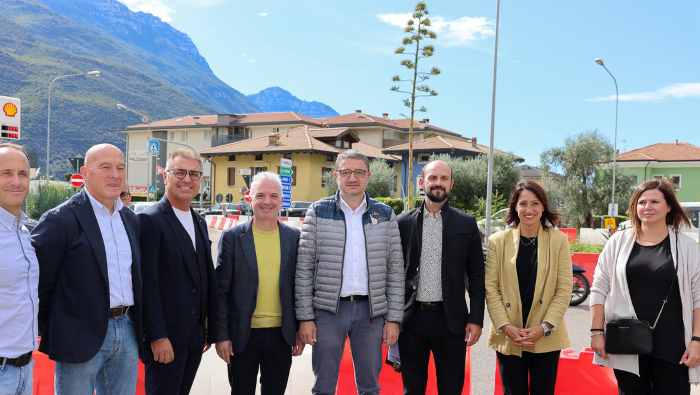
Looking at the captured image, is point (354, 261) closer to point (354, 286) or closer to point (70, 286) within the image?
point (354, 286)

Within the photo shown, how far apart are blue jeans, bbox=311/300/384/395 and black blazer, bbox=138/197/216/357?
86 centimetres

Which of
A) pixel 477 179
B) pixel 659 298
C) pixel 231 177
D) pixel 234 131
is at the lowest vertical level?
pixel 659 298

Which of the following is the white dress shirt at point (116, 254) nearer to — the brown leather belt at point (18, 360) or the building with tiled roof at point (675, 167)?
the brown leather belt at point (18, 360)

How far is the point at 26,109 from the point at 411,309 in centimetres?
12160

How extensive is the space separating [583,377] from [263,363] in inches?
92.4

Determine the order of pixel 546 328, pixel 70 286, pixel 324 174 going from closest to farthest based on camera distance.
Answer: pixel 70 286 < pixel 546 328 < pixel 324 174

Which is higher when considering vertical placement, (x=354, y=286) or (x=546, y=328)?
(x=354, y=286)

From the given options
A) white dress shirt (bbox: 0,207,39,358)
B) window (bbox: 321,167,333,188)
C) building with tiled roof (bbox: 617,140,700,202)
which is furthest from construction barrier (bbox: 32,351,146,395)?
building with tiled roof (bbox: 617,140,700,202)

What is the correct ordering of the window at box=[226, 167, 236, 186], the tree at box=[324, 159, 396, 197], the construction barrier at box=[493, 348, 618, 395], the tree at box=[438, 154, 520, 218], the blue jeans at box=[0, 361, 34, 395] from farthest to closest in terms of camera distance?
the window at box=[226, 167, 236, 186] → the tree at box=[324, 159, 396, 197] → the tree at box=[438, 154, 520, 218] → the construction barrier at box=[493, 348, 618, 395] → the blue jeans at box=[0, 361, 34, 395]

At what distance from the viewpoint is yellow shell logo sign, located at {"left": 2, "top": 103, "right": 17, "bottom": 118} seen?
865cm

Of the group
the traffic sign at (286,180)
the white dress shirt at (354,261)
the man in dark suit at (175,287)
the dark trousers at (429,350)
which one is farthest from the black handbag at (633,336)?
the traffic sign at (286,180)

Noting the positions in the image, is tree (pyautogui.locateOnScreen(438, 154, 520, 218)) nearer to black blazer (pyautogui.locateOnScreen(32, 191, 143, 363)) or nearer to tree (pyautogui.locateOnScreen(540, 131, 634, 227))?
tree (pyautogui.locateOnScreen(540, 131, 634, 227))

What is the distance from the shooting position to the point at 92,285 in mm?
3246

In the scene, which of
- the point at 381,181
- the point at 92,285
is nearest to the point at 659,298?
the point at 92,285
